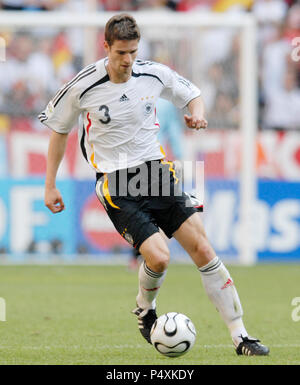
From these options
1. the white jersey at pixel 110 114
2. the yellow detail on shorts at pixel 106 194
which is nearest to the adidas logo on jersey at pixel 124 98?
the white jersey at pixel 110 114

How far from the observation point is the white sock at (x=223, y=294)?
20.4ft

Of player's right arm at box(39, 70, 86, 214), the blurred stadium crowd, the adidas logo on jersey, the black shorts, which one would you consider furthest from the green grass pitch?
the blurred stadium crowd

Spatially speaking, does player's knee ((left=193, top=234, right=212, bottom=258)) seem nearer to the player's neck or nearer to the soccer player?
the soccer player

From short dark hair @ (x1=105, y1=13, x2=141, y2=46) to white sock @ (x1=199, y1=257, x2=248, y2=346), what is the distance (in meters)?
1.63

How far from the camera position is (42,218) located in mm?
13648

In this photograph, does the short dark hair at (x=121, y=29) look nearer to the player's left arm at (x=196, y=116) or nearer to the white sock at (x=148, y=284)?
the player's left arm at (x=196, y=116)

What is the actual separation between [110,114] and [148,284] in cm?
127

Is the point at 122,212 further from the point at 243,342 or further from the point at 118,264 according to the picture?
the point at 118,264

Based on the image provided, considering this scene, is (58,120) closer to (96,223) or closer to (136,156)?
(136,156)

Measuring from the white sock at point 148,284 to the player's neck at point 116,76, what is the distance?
1.32 m

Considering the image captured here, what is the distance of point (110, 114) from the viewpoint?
640 centimetres

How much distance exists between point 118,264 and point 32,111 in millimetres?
2776

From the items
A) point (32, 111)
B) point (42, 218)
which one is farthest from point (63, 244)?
point (32, 111)

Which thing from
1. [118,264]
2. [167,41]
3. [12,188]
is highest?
[167,41]
